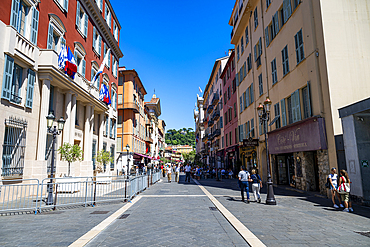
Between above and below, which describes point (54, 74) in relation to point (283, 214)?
above

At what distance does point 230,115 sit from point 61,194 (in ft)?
88.3

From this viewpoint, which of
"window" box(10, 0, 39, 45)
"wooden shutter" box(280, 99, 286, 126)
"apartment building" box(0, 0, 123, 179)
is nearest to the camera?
"apartment building" box(0, 0, 123, 179)

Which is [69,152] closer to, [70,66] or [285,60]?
[70,66]

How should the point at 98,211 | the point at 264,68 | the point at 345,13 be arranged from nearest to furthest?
the point at 98,211, the point at 345,13, the point at 264,68

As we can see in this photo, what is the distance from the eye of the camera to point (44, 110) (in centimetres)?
1401

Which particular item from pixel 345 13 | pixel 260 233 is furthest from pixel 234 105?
pixel 260 233

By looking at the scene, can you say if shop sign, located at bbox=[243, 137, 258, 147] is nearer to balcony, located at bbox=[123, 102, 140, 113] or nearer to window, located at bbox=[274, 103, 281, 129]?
window, located at bbox=[274, 103, 281, 129]

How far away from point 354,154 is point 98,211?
10583mm

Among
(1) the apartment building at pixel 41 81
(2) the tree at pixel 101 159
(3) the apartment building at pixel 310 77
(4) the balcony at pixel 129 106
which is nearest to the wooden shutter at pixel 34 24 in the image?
(1) the apartment building at pixel 41 81

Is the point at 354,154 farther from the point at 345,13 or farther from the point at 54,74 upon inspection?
the point at 54,74

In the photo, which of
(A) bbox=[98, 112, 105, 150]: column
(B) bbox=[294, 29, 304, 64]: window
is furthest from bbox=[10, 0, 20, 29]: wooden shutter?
(B) bbox=[294, 29, 304, 64]: window

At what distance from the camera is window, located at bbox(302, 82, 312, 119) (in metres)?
13.5

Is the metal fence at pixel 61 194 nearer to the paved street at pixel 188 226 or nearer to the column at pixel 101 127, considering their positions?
the paved street at pixel 188 226

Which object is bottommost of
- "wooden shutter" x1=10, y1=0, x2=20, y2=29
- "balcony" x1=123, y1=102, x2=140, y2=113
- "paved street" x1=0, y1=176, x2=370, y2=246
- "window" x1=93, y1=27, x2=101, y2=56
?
"paved street" x1=0, y1=176, x2=370, y2=246
